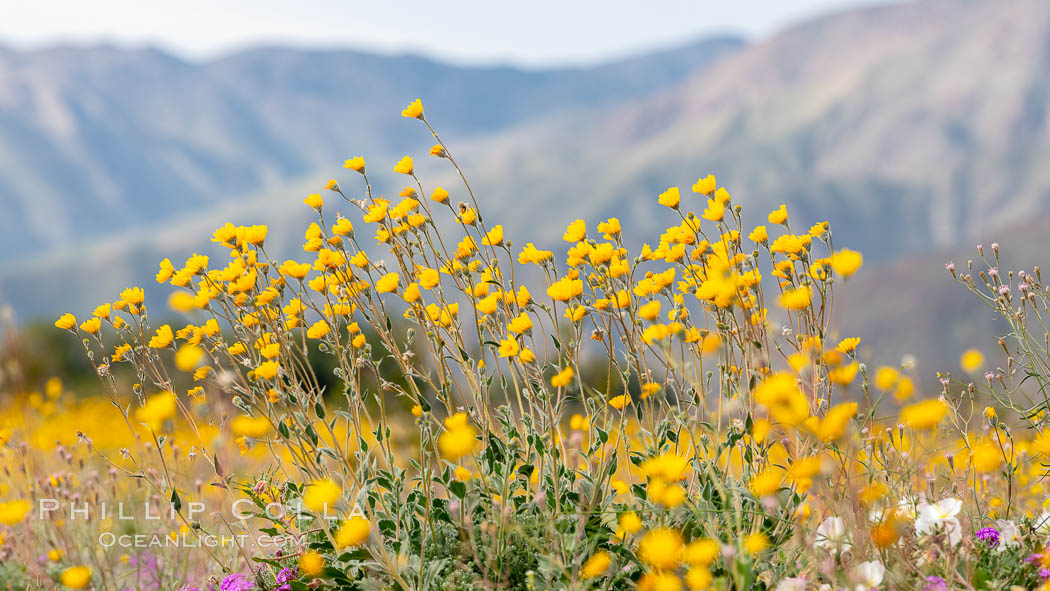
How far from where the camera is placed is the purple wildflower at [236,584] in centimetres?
292

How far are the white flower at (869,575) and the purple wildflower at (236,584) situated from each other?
211 centimetres

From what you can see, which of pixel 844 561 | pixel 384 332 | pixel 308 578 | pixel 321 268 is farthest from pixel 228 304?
pixel 844 561

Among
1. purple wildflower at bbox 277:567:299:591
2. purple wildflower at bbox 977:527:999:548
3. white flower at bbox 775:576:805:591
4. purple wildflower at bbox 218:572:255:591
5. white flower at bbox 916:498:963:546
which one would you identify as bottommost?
purple wildflower at bbox 218:572:255:591

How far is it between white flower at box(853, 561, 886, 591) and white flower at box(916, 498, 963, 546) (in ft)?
1.14

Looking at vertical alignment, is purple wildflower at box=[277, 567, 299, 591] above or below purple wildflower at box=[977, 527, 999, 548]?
below

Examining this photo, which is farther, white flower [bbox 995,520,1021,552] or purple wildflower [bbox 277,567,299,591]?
purple wildflower [bbox 277,567,299,591]

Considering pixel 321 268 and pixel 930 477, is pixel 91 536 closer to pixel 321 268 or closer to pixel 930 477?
pixel 321 268

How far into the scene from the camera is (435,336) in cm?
287

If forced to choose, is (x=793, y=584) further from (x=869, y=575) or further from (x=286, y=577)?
(x=286, y=577)

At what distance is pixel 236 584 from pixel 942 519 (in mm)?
2500

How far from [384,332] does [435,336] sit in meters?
0.20

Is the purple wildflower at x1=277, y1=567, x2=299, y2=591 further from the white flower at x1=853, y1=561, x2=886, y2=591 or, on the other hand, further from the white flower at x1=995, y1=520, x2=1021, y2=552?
the white flower at x1=995, y1=520, x2=1021, y2=552

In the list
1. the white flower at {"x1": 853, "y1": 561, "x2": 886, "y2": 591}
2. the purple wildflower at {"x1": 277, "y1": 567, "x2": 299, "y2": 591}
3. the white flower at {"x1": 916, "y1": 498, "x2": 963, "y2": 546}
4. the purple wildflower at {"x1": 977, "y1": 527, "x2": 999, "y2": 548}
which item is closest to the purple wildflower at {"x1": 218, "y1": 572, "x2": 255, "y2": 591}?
the purple wildflower at {"x1": 277, "y1": 567, "x2": 299, "y2": 591}

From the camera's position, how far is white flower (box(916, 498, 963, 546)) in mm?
2564
